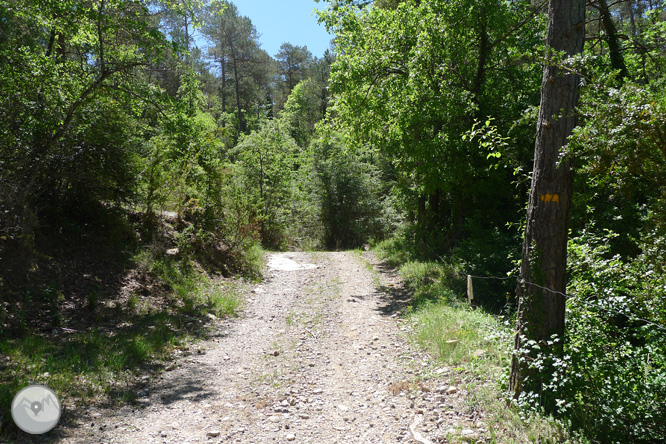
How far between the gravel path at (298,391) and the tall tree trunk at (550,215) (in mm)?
997

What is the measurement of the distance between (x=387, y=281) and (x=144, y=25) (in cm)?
917

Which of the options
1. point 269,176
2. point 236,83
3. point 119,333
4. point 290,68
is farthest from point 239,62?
point 119,333

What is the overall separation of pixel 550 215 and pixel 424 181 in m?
8.14

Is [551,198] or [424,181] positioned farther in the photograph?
[424,181]

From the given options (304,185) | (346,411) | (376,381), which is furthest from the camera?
(304,185)

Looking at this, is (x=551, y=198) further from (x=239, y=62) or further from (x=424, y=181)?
(x=239, y=62)

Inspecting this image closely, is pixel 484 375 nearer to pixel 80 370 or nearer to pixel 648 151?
pixel 648 151

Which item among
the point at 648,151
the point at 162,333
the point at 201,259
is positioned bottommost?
the point at 162,333

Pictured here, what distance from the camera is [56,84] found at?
7.62 metres

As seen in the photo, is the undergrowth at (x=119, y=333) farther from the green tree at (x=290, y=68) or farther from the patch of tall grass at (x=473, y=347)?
the green tree at (x=290, y=68)

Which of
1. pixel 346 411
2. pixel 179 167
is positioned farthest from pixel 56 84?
pixel 346 411

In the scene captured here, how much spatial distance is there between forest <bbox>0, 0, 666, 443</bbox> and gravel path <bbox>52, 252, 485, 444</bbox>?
2.53 feet

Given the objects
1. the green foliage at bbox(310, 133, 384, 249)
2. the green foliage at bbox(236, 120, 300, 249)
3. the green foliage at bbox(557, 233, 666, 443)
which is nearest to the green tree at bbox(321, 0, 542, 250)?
the green foliage at bbox(557, 233, 666, 443)

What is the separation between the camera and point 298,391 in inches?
219
